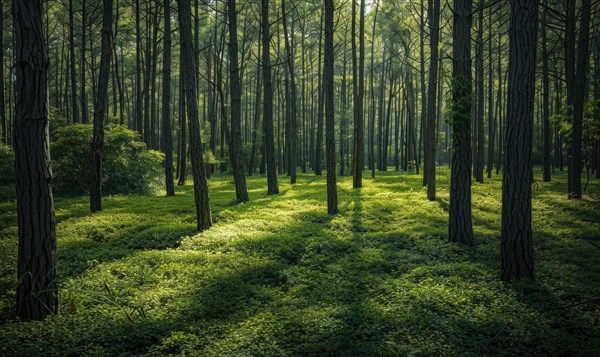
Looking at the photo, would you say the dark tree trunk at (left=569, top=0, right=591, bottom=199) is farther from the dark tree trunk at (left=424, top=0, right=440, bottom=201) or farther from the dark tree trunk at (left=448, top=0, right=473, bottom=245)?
the dark tree trunk at (left=448, top=0, right=473, bottom=245)

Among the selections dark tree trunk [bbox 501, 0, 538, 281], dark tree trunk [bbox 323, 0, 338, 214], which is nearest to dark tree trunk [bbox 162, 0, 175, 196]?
dark tree trunk [bbox 323, 0, 338, 214]

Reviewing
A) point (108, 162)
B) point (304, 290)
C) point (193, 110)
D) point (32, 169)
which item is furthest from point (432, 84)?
point (108, 162)

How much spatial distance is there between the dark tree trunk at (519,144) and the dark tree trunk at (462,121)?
6.99 ft

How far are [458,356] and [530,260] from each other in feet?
10.1

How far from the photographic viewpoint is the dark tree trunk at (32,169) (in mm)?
4348

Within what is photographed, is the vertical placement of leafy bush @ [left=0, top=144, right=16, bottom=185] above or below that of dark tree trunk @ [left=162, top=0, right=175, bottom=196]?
below

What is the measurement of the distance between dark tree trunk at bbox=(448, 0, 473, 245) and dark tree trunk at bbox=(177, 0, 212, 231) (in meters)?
6.48

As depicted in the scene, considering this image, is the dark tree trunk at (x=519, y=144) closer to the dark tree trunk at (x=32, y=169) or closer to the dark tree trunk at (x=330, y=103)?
the dark tree trunk at (x=330, y=103)

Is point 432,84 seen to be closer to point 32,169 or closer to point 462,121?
point 462,121

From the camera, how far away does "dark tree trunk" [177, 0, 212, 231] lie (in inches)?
367

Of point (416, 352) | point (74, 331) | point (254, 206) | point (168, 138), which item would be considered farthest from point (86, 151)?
point (416, 352)

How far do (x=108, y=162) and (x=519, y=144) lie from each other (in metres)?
16.6

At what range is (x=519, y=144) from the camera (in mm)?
5871

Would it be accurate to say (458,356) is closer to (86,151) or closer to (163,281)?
(163,281)
